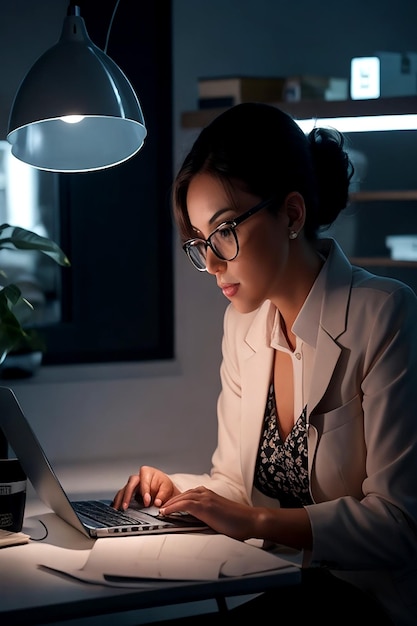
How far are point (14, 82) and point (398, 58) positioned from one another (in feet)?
4.78

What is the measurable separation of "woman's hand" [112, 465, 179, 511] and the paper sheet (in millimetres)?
192

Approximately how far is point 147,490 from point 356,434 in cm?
39

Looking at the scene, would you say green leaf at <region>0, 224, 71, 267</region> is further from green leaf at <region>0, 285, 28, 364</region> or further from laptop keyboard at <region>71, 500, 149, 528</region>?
laptop keyboard at <region>71, 500, 149, 528</region>

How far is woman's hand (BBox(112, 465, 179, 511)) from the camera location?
5.29 ft

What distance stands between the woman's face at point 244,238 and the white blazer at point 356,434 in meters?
0.12

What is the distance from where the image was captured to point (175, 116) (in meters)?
3.57

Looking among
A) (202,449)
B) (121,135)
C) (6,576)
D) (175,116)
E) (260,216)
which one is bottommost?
(202,449)

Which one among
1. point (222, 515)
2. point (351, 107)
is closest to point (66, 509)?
point (222, 515)

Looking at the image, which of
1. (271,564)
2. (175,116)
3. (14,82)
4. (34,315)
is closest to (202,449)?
(34,315)

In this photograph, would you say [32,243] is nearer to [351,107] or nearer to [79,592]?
[351,107]

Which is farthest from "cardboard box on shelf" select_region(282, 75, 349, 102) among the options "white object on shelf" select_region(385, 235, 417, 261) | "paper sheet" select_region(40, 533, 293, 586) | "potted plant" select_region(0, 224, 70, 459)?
"paper sheet" select_region(40, 533, 293, 586)

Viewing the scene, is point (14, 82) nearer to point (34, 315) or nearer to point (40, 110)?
point (34, 315)

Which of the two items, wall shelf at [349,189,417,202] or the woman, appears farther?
wall shelf at [349,189,417,202]

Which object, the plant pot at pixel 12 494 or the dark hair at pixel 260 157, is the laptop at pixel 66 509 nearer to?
the plant pot at pixel 12 494
